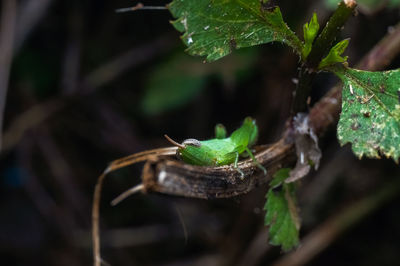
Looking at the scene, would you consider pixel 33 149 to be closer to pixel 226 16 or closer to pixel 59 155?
pixel 59 155

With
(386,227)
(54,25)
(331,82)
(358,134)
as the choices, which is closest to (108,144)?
(54,25)

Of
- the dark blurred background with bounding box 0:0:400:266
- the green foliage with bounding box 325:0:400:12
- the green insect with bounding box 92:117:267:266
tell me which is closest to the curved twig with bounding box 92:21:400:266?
the green insect with bounding box 92:117:267:266

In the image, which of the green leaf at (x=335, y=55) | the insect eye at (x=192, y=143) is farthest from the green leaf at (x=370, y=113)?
the insect eye at (x=192, y=143)

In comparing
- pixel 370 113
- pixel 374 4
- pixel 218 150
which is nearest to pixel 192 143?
pixel 218 150

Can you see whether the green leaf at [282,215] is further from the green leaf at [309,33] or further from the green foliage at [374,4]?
the green foliage at [374,4]

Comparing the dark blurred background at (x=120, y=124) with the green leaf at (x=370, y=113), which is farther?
the dark blurred background at (x=120, y=124)

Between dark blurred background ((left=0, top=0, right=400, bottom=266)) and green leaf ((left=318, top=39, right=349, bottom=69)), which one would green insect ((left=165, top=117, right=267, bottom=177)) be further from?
dark blurred background ((left=0, top=0, right=400, bottom=266))
